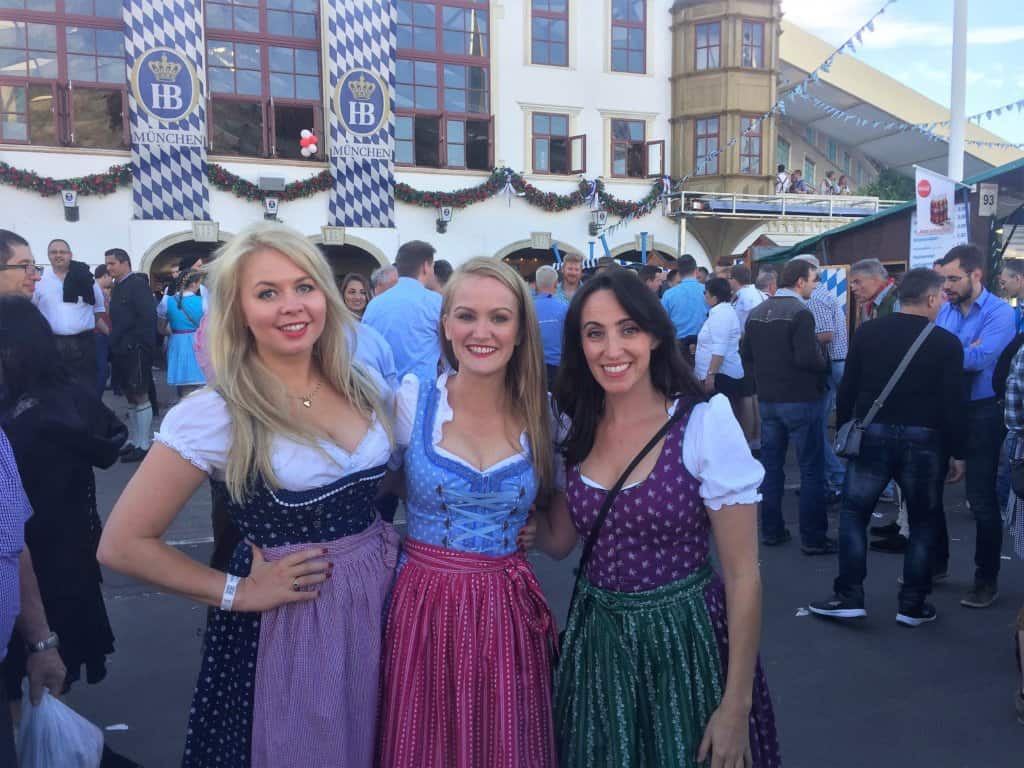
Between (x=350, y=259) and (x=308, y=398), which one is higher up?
(x=350, y=259)

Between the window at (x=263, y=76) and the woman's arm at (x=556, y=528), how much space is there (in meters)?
16.5

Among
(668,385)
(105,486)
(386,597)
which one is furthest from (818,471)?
(105,486)

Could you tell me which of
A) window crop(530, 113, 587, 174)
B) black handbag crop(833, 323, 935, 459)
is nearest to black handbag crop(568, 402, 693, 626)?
black handbag crop(833, 323, 935, 459)

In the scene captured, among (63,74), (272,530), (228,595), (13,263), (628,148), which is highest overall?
(63,74)

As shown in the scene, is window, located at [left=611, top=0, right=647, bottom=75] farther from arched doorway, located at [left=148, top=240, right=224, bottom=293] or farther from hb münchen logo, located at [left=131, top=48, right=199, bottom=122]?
arched doorway, located at [left=148, top=240, right=224, bottom=293]

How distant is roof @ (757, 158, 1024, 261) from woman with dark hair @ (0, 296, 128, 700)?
749 cm

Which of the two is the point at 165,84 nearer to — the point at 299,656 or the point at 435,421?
the point at 435,421

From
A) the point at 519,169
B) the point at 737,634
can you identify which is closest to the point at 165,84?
the point at 519,169

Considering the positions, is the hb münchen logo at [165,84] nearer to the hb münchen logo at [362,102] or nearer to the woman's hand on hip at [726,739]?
the hb münchen logo at [362,102]

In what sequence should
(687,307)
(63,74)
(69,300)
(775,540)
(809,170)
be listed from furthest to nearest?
(809,170) → (63,74) → (687,307) → (69,300) → (775,540)

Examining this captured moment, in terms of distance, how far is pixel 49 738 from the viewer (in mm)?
1989

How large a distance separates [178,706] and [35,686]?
4.67 ft

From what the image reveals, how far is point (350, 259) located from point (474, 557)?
18.7 m

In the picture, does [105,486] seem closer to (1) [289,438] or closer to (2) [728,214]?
(1) [289,438]
